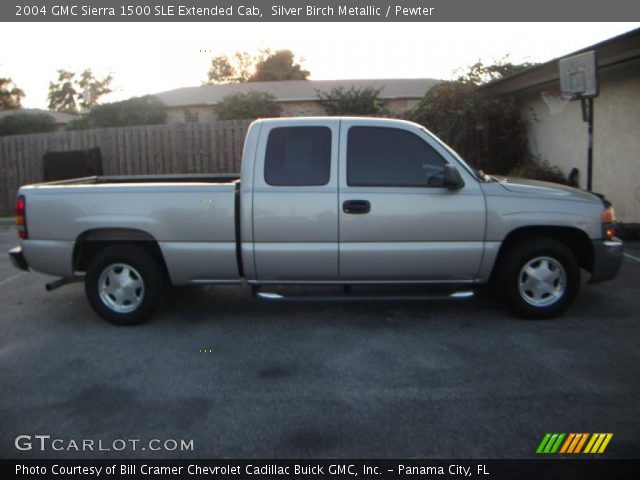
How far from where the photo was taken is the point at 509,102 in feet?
47.8

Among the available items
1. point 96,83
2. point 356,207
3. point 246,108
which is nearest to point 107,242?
point 356,207

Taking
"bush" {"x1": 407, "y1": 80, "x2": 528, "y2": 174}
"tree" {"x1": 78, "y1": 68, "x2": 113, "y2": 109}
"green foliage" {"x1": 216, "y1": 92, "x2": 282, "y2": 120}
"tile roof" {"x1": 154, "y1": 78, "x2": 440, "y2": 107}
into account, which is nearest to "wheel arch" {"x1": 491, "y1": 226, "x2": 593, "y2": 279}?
"bush" {"x1": 407, "y1": 80, "x2": 528, "y2": 174}

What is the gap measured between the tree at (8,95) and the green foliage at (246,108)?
37.4 meters

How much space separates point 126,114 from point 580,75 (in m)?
19.0

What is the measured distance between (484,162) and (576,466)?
11.6 metres

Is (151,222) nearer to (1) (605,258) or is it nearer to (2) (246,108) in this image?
(1) (605,258)

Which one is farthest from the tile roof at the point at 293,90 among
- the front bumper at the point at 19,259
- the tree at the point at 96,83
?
the tree at the point at 96,83

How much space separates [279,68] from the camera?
55156 mm

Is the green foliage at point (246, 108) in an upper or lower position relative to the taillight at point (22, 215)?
upper

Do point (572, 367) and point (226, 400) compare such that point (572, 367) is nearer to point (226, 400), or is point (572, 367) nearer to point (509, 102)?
point (226, 400)

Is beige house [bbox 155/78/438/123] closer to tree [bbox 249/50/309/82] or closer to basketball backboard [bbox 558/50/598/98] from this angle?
basketball backboard [bbox 558/50/598/98]

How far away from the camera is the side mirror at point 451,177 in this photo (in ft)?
19.7

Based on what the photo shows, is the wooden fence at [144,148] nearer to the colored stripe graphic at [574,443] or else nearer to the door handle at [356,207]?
the door handle at [356,207]

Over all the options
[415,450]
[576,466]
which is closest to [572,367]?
[576,466]
